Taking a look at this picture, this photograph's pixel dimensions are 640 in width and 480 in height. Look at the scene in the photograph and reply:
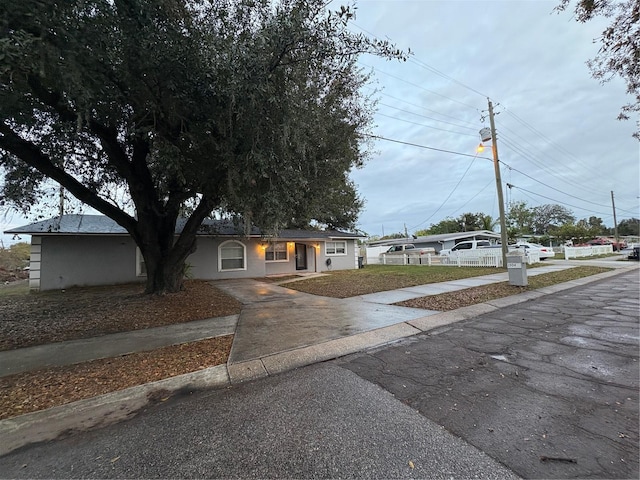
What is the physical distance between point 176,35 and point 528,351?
6994 millimetres

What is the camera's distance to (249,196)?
591 centimetres

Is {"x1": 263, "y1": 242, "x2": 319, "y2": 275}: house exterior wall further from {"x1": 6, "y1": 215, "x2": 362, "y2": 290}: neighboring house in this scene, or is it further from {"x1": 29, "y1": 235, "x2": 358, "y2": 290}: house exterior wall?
{"x1": 29, "y1": 235, "x2": 358, "y2": 290}: house exterior wall

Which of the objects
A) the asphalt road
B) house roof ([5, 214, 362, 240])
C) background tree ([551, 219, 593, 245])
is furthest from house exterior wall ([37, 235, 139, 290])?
background tree ([551, 219, 593, 245])

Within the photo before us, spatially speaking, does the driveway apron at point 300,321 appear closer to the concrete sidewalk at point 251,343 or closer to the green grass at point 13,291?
the concrete sidewalk at point 251,343

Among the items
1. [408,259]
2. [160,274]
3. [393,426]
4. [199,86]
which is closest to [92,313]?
[160,274]

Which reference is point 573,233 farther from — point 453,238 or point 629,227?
point 629,227

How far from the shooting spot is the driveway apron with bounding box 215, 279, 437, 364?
4.91 metres

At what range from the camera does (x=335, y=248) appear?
20375mm

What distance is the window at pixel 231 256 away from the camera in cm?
1627

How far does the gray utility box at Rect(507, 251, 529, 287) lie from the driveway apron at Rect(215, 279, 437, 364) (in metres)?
4.96

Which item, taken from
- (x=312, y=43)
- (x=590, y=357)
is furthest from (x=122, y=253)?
(x=590, y=357)

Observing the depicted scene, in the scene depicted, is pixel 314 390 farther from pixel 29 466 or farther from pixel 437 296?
pixel 437 296

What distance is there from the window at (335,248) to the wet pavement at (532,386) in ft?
46.5

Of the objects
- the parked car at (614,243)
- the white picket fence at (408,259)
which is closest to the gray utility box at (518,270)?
the white picket fence at (408,259)
